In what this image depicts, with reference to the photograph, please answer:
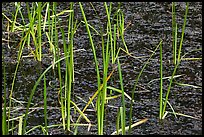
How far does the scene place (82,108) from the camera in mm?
1644

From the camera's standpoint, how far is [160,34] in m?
2.16

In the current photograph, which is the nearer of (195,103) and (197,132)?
(197,132)

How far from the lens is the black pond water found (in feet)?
5.16

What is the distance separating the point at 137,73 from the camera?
6.09 ft

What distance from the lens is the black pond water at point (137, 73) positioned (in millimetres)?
1574

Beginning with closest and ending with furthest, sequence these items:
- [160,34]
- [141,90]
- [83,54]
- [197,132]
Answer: [197,132] → [141,90] → [83,54] → [160,34]

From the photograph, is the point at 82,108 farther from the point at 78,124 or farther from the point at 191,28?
the point at 191,28

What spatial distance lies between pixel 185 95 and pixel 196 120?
0.16 meters

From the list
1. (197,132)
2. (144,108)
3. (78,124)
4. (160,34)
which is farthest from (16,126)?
(160,34)

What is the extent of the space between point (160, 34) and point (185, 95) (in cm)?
52

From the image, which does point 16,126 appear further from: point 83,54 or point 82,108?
point 83,54

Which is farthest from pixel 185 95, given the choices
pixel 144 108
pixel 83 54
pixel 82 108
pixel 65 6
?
pixel 65 6

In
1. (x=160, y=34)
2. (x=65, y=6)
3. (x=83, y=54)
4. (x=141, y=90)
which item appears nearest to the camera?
(x=141, y=90)

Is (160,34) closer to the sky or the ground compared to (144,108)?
closer to the sky
